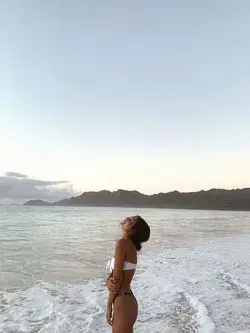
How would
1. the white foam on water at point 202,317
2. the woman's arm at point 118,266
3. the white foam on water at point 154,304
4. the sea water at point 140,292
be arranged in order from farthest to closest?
the sea water at point 140,292, the white foam on water at point 154,304, the white foam on water at point 202,317, the woman's arm at point 118,266

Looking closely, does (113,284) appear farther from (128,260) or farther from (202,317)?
(202,317)

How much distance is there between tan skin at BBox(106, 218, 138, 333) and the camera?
11.0ft

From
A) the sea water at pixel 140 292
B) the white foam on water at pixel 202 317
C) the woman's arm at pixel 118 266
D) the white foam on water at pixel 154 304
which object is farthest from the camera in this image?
the sea water at pixel 140 292

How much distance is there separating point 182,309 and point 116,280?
14.4 feet

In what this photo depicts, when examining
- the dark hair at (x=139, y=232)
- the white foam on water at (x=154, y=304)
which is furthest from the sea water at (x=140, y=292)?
the dark hair at (x=139, y=232)

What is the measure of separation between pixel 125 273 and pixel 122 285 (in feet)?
0.39

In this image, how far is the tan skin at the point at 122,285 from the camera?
3.34m

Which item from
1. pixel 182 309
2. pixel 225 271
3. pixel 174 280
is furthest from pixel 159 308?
pixel 225 271

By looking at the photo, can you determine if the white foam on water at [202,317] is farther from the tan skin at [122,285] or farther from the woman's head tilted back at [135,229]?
the woman's head tilted back at [135,229]

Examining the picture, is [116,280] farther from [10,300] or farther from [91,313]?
[10,300]

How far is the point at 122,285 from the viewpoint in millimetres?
3387

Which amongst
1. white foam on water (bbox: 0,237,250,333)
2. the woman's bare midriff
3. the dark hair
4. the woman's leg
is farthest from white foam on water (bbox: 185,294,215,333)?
the dark hair

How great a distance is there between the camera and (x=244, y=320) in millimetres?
6355

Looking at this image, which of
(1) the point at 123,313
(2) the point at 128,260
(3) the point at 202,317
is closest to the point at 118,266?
(2) the point at 128,260
